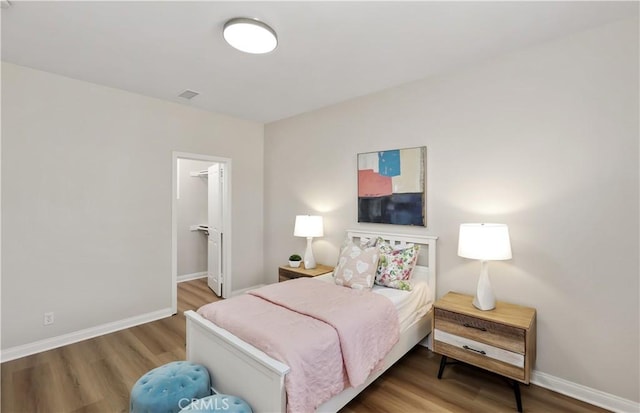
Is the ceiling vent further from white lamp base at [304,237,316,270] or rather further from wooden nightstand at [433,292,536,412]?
wooden nightstand at [433,292,536,412]

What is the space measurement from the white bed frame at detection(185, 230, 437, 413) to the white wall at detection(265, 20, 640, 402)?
1.07 metres

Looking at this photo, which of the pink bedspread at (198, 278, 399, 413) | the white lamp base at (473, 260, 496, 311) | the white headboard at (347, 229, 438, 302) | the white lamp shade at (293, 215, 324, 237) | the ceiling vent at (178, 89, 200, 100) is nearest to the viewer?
the pink bedspread at (198, 278, 399, 413)

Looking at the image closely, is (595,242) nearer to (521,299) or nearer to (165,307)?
(521,299)

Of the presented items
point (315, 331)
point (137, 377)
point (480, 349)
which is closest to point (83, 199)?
point (137, 377)

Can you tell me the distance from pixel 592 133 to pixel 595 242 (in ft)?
2.59

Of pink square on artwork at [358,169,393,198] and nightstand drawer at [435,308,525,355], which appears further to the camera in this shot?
pink square on artwork at [358,169,393,198]

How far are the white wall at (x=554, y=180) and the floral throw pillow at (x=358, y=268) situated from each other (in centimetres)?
54

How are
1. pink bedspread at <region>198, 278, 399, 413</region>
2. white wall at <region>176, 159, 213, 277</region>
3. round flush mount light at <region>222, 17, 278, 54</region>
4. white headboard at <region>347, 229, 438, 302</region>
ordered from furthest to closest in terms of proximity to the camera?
white wall at <region>176, 159, 213, 277</region> → white headboard at <region>347, 229, 438, 302</region> → round flush mount light at <region>222, 17, 278, 54</region> → pink bedspread at <region>198, 278, 399, 413</region>

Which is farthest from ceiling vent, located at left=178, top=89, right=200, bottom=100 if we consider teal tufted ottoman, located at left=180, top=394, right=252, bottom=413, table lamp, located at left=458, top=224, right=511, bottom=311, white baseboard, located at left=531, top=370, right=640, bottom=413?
white baseboard, located at left=531, top=370, right=640, bottom=413

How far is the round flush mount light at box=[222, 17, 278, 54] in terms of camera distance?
6.60 ft

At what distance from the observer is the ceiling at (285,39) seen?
1.91 m

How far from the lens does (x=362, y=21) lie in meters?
2.02

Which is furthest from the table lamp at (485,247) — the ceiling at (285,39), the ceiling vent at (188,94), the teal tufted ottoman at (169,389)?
the ceiling vent at (188,94)

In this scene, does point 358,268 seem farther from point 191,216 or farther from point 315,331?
point 191,216
